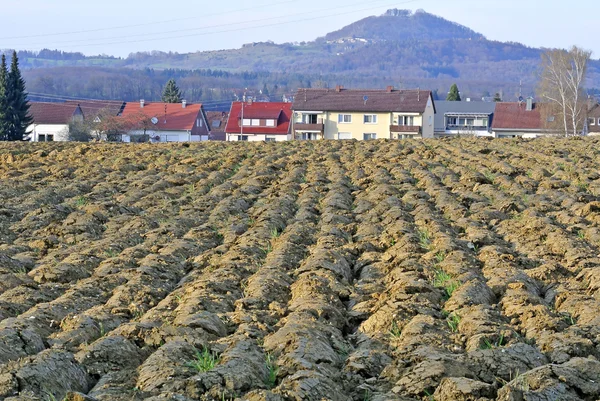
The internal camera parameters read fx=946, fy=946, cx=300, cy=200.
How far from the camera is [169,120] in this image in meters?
68.9

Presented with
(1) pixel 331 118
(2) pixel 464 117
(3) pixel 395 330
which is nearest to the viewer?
(3) pixel 395 330

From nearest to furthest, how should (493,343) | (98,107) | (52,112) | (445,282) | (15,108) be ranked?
(493,343)
(445,282)
(15,108)
(52,112)
(98,107)

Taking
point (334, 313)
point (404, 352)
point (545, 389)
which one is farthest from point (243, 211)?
point (545, 389)

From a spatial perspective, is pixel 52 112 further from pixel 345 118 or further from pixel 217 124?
pixel 217 124

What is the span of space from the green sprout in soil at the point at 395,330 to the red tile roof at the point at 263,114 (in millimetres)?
63495

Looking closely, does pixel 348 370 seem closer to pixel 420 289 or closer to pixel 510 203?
pixel 420 289

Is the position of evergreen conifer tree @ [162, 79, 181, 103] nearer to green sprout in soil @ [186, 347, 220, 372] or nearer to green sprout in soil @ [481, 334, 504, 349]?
green sprout in soil @ [481, 334, 504, 349]

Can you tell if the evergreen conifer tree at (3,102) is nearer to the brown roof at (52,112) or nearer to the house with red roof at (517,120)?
the brown roof at (52,112)

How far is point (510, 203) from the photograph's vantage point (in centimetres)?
1377

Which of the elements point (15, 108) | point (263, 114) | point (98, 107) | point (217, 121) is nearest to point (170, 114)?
point (263, 114)

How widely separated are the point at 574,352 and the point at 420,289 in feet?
6.78

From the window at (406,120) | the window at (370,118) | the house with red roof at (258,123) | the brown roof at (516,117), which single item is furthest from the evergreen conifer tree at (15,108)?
the brown roof at (516,117)

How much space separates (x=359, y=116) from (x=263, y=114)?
1134cm

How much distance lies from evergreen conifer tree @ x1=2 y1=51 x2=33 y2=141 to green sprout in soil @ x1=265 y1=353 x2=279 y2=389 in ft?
164
